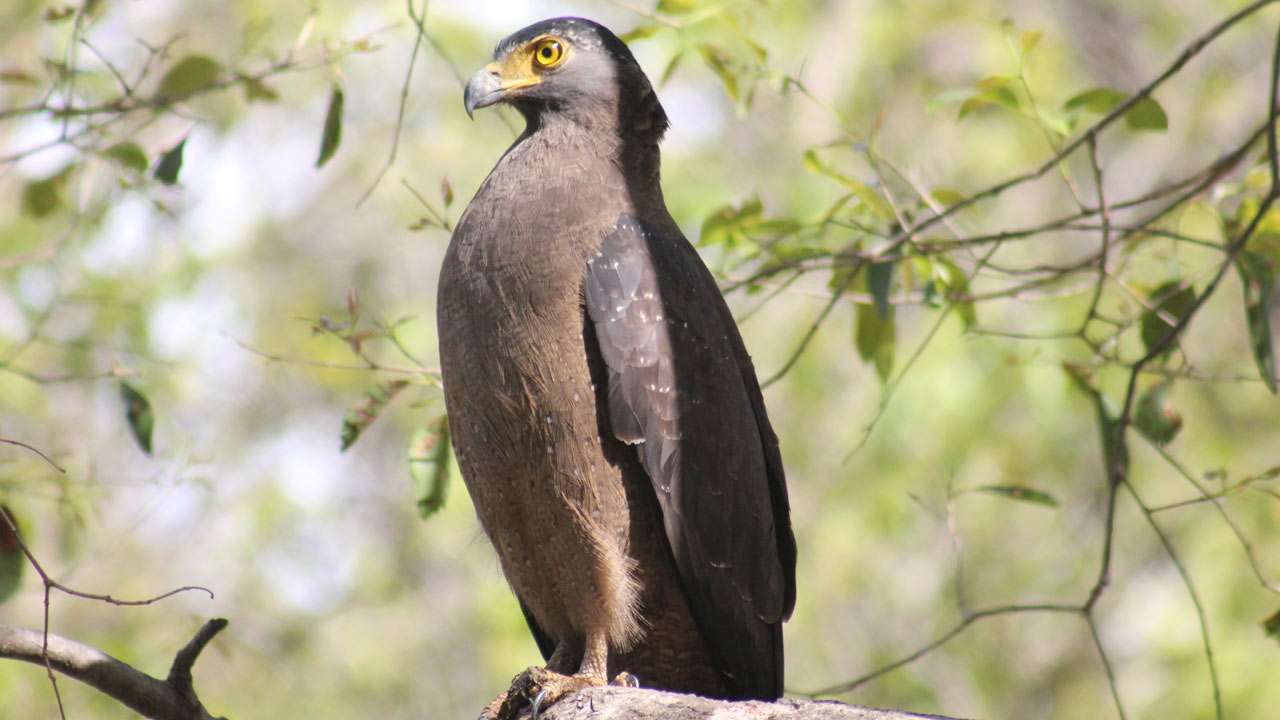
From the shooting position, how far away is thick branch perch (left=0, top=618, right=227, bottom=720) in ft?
9.79

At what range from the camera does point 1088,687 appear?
33.9 feet

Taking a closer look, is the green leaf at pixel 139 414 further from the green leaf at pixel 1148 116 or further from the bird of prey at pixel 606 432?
the green leaf at pixel 1148 116

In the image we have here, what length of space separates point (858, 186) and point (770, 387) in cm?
627

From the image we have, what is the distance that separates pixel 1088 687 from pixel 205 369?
291 inches

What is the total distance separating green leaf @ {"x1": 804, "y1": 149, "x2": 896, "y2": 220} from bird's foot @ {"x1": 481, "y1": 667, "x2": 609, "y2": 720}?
170 cm

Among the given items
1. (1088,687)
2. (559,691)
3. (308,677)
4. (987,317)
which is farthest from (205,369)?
(559,691)

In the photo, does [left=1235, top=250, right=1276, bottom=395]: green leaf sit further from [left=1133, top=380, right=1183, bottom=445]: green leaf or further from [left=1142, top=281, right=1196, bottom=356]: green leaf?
[left=1133, top=380, right=1183, bottom=445]: green leaf

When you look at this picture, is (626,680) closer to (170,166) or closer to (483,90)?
(483,90)

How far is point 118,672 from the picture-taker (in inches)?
119

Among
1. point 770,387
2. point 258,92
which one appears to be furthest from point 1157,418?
point 770,387

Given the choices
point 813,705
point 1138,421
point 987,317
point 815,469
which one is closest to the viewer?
point 813,705

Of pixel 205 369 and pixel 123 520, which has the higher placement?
pixel 205 369

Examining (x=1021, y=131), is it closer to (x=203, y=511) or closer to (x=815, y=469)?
(x=815, y=469)

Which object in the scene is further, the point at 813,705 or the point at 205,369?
the point at 205,369
